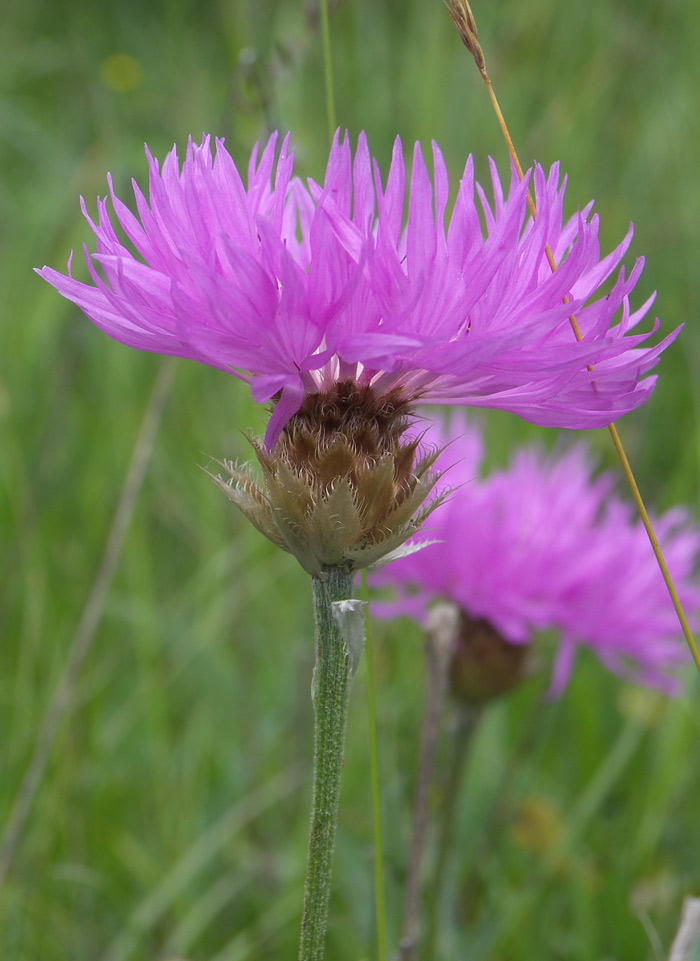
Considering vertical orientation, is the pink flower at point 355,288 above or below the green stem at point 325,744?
above

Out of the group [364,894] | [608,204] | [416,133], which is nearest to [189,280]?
[364,894]

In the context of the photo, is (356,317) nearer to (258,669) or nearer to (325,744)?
(325,744)

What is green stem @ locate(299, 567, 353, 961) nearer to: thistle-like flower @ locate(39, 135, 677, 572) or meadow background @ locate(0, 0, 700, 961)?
thistle-like flower @ locate(39, 135, 677, 572)

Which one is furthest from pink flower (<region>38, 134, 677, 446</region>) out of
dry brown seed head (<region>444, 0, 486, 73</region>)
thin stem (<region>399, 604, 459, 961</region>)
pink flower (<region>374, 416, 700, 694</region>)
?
pink flower (<region>374, 416, 700, 694</region>)

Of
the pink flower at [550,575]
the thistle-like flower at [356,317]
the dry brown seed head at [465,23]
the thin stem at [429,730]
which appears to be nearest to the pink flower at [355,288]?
the thistle-like flower at [356,317]

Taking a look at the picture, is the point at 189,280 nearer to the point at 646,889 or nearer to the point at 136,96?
the point at 646,889

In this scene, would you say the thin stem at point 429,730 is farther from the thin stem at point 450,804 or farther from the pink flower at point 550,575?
the pink flower at point 550,575
